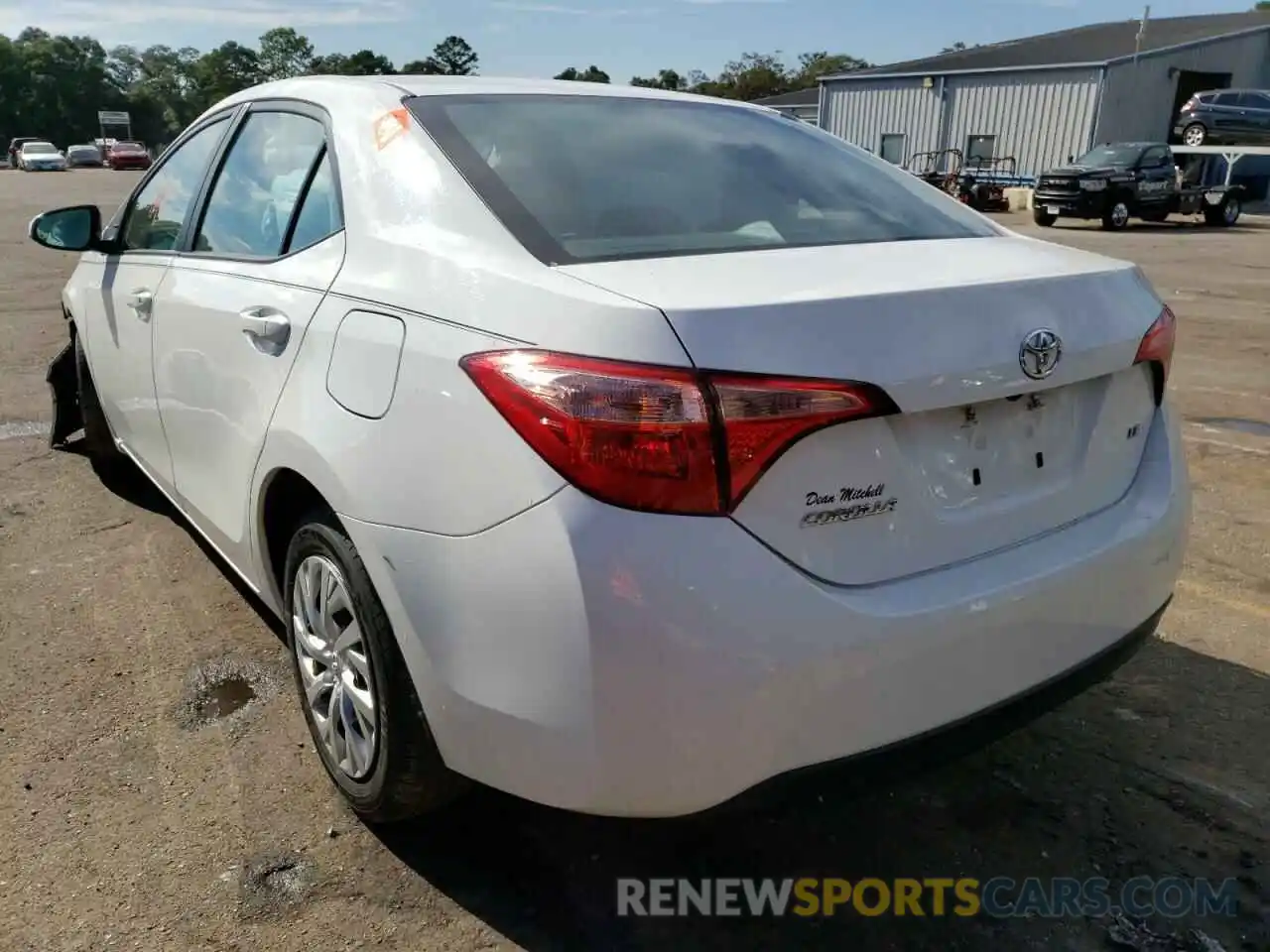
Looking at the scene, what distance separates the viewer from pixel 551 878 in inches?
89.2

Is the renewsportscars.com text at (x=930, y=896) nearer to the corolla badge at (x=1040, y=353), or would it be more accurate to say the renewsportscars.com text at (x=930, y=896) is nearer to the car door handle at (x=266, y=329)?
the corolla badge at (x=1040, y=353)

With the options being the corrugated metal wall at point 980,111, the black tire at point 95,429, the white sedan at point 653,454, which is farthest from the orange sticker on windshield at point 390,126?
the corrugated metal wall at point 980,111

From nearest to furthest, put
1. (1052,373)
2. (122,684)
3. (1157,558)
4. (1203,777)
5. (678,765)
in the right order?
(678,765)
(1052,373)
(1157,558)
(1203,777)
(122,684)

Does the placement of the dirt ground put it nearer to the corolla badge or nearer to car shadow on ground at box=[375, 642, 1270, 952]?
car shadow on ground at box=[375, 642, 1270, 952]

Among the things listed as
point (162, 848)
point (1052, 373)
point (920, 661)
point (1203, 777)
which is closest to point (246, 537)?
point (162, 848)

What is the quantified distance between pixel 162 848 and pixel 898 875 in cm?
166

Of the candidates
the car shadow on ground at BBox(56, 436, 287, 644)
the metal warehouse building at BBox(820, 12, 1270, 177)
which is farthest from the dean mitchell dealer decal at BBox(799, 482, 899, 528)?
the metal warehouse building at BBox(820, 12, 1270, 177)

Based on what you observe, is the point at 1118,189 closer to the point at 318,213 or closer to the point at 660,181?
the point at 660,181

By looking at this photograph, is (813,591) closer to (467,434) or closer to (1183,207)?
(467,434)

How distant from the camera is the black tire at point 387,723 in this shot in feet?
6.73

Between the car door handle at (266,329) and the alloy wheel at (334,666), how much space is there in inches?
20.1

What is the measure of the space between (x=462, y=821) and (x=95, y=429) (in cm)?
306

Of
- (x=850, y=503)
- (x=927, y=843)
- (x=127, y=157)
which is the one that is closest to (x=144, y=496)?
(x=927, y=843)

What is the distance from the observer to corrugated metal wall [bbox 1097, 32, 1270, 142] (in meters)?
31.3
